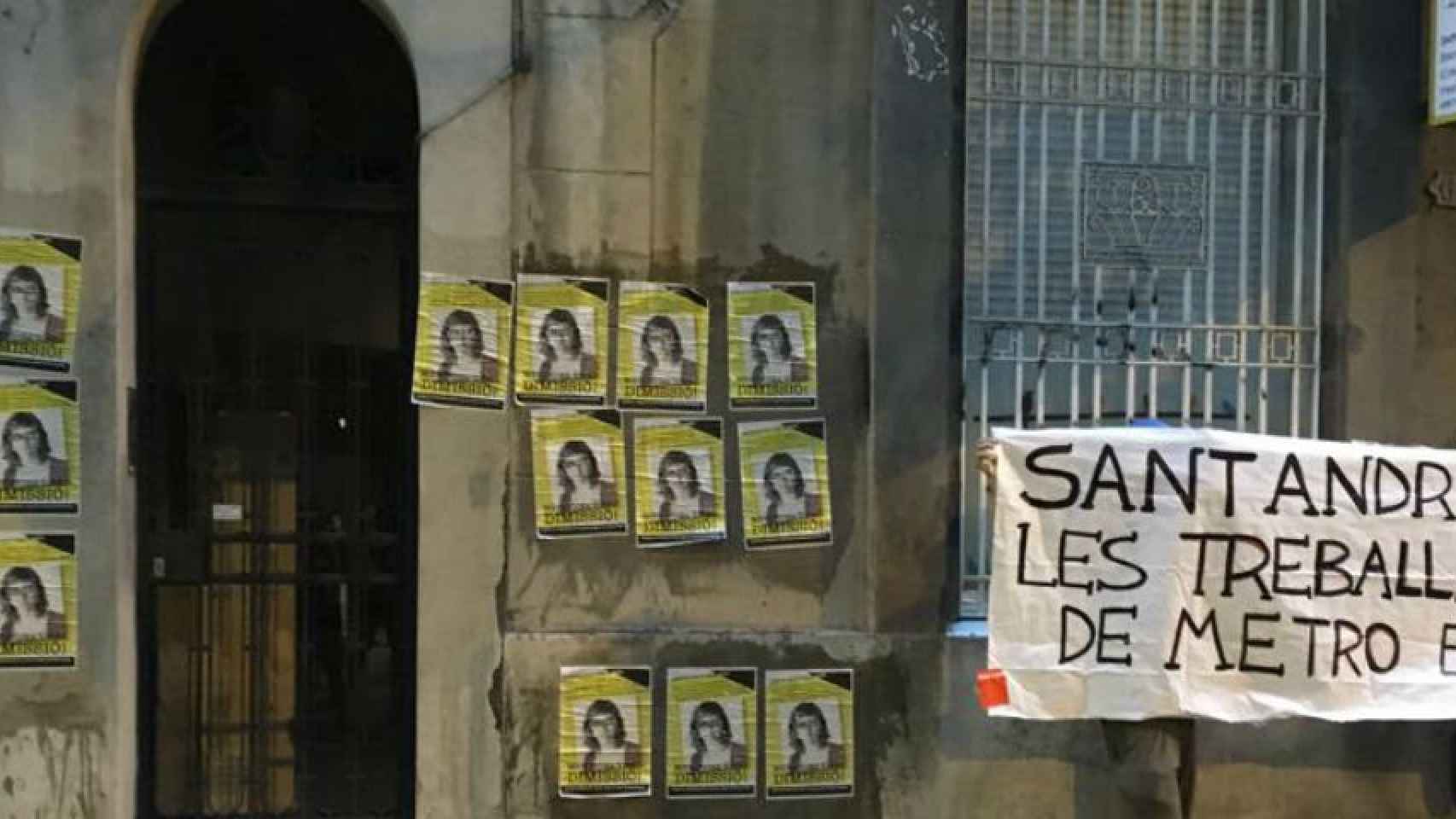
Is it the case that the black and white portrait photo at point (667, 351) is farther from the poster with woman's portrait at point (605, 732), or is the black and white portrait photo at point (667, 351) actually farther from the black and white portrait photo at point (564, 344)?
the poster with woman's portrait at point (605, 732)

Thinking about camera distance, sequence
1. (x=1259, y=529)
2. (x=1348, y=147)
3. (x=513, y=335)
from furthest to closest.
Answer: (x=1348, y=147)
(x=513, y=335)
(x=1259, y=529)

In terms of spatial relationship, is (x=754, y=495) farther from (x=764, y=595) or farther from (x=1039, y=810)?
(x=1039, y=810)

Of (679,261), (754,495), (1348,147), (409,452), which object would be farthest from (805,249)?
(1348,147)

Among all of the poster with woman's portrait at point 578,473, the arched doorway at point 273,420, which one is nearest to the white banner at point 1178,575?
the poster with woman's portrait at point 578,473

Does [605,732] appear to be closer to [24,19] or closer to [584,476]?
[584,476]

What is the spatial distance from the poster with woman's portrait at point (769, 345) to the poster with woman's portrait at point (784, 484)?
0.41 feet

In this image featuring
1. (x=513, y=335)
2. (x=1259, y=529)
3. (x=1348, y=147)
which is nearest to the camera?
(x=1259, y=529)

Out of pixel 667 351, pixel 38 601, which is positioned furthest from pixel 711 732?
pixel 38 601

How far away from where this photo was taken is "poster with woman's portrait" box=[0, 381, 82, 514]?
5.35 m

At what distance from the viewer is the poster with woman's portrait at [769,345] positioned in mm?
5719

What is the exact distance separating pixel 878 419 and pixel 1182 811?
6.69 feet

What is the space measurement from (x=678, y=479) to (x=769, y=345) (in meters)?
0.72

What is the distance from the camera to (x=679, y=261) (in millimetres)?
5699

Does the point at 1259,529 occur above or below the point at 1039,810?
above
